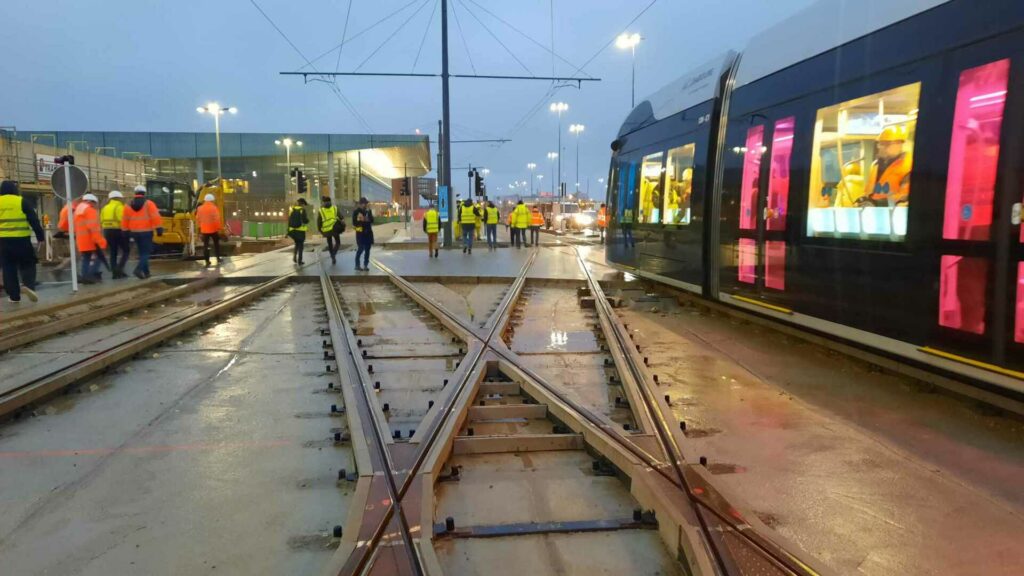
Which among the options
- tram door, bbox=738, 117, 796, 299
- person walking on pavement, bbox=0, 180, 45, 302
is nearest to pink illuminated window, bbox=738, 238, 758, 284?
tram door, bbox=738, 117, 796, 299

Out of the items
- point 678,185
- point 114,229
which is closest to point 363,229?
point 114,229

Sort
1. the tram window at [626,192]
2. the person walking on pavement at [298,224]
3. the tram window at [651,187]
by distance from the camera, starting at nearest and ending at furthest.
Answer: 1. the tram window at [651,187]
2. the tram window at [626,192]
3. the person walking on pavement at [298,224]

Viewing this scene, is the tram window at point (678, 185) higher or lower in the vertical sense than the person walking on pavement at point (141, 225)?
higher

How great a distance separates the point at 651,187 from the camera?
1079cm

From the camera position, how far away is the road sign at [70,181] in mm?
10695

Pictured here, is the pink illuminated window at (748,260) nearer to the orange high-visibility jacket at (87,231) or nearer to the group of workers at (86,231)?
the group of workers at (86,231)

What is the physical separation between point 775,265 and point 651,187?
167 inches

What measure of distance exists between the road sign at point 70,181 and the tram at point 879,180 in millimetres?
9557

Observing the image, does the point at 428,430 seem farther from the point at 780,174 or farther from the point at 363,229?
the point at 363,229

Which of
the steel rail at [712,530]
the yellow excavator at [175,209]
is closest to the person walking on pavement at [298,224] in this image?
the yellow excavator at [175,209]

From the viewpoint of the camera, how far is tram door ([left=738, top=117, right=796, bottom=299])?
6.69m

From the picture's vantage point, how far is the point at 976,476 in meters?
3.69

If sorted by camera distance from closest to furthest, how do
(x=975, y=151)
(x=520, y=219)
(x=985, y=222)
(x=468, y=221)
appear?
(x=985, y=222) < (x=975, y=151) < (x=468, y=221) < (x=520, y=219)

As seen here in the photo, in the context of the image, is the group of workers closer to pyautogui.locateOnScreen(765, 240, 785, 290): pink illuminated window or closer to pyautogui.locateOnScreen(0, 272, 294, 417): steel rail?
pyautogui.locateOnScreen(0, 272, 294, 417): steel rail
